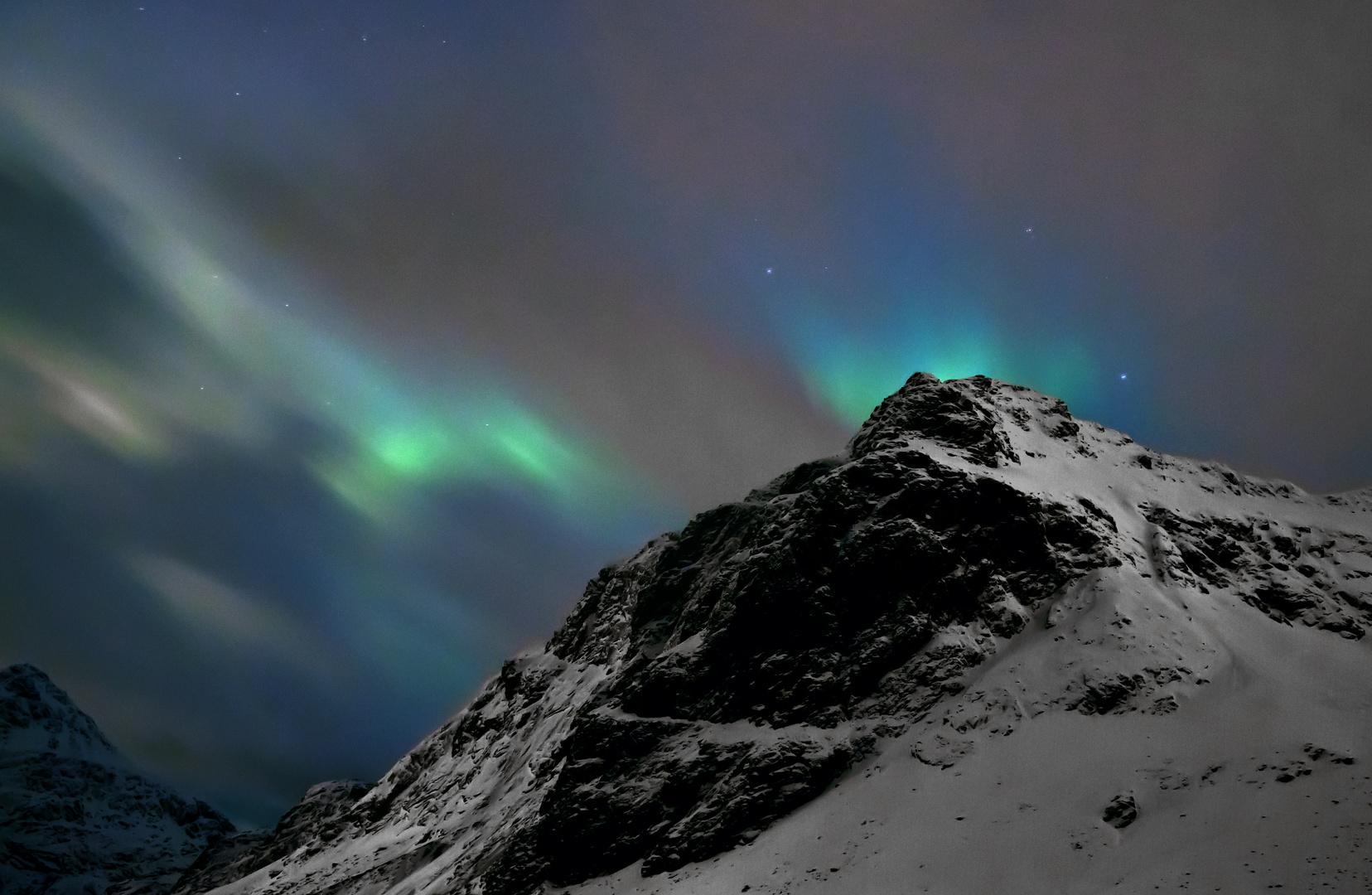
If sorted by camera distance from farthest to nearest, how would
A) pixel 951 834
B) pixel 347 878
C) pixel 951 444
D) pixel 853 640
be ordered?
pixel 347 878, pixel 951 444, pixel 853 640, pixel 951 834

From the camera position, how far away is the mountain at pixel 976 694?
37062 millimetres

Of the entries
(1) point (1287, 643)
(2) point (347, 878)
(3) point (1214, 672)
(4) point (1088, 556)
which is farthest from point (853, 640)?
(2) point (347, 878)

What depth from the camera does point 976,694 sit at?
4897cm

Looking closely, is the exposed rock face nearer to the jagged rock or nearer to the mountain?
the mountain

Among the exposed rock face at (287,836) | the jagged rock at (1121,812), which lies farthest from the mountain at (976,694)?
the exposed rock face at (287,836)

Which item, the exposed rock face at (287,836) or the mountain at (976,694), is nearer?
the mountain at (976,694)

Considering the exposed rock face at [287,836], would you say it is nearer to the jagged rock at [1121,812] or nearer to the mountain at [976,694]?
the mountain at [976,694]

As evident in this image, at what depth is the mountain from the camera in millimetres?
37062

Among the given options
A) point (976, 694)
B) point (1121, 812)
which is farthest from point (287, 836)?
point (1121, 812)

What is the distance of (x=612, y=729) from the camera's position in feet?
190

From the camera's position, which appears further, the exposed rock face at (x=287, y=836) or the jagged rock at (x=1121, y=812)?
the exposed rock face at (x=287, y=836)

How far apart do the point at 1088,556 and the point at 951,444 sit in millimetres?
14893

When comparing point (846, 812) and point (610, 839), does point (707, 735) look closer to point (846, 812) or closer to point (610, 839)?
point (610, 839)

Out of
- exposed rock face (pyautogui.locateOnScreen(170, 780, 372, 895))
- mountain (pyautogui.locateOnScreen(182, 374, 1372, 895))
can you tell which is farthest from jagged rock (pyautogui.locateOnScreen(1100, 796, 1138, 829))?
exposed rock face (pyautogui.locateOnScreen(170, 780, 372, 895))
